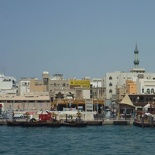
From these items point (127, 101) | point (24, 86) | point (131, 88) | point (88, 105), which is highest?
point (24, 86)

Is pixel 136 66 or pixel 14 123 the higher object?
pixel 136 66

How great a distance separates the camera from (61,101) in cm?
12369

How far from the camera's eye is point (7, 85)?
146 metres

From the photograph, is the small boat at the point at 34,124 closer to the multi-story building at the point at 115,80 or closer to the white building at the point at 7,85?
the multi-story building at the point at 115,80

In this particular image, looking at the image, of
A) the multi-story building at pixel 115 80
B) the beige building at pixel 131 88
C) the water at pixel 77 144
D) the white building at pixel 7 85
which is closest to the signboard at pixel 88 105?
the beige building at pixel 131 88

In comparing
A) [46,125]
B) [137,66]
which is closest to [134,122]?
[46,125]

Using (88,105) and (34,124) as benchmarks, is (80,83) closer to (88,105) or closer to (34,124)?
(88,105)

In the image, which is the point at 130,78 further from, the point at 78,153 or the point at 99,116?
the point at 78,153

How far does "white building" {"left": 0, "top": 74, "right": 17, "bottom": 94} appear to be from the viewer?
136375 mm

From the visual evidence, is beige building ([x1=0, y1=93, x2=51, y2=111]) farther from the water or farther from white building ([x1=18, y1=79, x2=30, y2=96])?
the water

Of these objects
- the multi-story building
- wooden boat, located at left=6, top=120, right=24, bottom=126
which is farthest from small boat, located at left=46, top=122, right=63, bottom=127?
the multi-story building

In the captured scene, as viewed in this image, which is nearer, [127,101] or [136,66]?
[127,101]

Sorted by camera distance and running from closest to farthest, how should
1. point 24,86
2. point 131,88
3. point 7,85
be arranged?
1. point 131,88
2. point 24,86
3. point 7,85

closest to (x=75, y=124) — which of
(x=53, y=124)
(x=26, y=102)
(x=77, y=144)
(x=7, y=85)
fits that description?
(x=53, y=124)
